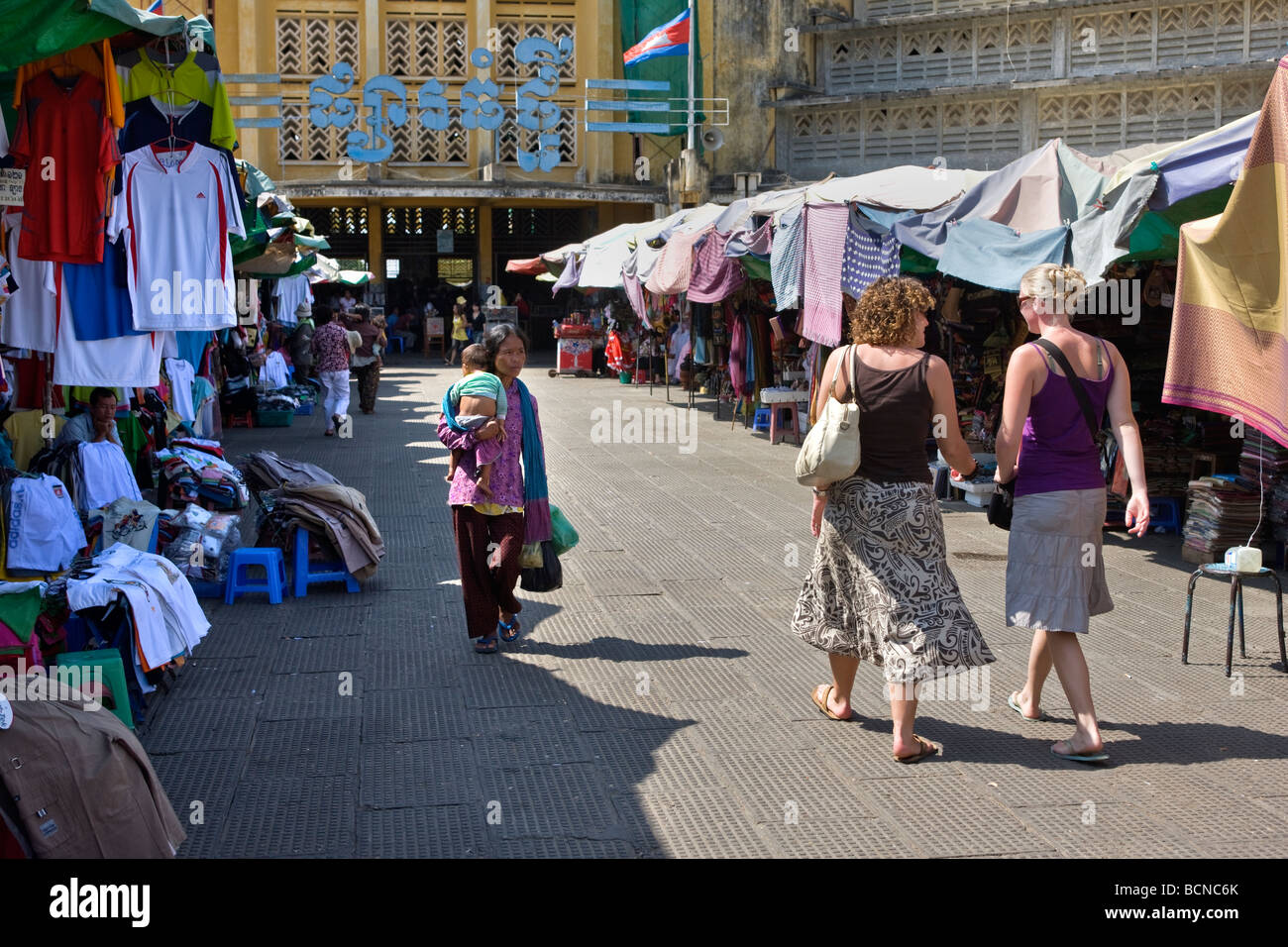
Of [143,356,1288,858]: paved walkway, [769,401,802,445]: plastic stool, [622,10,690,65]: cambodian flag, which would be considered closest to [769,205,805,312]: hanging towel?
[769,401,802,445]: plastic stool

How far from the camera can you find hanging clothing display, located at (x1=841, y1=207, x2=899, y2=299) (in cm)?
1185

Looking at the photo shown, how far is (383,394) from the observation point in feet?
78.8

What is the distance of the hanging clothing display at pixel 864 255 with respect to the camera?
11852 millimetres

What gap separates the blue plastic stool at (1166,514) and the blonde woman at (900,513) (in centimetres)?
574

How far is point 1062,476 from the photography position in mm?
5234

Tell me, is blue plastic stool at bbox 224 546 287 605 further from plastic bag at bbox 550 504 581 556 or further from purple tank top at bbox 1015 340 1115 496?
purple tank top at bbox 1015 340 1115 496

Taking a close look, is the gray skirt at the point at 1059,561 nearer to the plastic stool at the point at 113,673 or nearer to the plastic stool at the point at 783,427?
the plastic stool at the point at 113,673

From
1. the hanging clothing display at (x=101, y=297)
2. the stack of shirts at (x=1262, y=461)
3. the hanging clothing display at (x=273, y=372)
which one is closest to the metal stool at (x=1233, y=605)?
the stack of shirts at (x=1262, y=461)

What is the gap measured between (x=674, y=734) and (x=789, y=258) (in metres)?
8.28

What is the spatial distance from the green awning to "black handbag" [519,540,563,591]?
3.20 meters

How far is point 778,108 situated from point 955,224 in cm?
2054

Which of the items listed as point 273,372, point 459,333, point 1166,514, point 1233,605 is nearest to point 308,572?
point 1233,605

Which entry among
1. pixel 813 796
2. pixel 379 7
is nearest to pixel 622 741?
pixel 813 796

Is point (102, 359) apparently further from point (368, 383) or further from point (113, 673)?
point (368, 383)
